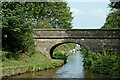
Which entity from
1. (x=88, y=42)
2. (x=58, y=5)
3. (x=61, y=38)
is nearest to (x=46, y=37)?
(x=61, y=38)

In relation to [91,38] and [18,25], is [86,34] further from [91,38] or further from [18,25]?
[18,25]

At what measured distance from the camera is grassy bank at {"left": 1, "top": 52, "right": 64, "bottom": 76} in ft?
41.1

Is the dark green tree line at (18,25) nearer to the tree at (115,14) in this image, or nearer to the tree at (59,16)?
the tree at (59,16)

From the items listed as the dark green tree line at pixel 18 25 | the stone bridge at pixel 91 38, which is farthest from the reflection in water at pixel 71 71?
the dark green tree line at pixel 18 25

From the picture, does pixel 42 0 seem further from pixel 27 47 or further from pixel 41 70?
pixel 41 70

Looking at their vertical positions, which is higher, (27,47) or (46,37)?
(46,37)

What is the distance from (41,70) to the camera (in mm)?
15625

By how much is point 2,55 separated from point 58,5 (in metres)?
20.7

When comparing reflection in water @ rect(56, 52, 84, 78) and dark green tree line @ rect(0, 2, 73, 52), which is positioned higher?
dark green tree line @ rect(0, 2, 73, 52)

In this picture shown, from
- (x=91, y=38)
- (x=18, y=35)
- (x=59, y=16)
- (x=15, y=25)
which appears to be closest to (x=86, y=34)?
(x=91, y=38)

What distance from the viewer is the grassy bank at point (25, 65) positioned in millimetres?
12527

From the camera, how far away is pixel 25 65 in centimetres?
1501

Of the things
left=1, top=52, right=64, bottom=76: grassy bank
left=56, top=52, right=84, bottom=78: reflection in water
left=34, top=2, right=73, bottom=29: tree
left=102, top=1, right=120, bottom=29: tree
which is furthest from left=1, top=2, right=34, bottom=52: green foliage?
left=34, top=2, right=73, bottom=29: tree

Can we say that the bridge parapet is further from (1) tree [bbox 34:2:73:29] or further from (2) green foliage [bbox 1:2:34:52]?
(1) tree [bbox 34:2:73:29]
